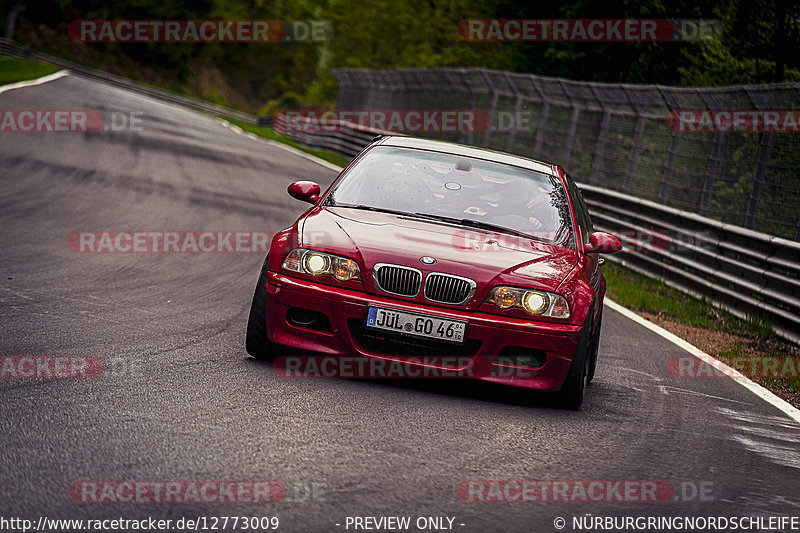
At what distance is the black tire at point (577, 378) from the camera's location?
5.96 m

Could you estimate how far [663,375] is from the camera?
25.4ft

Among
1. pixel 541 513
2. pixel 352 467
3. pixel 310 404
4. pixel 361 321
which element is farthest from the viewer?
pixel 361 321

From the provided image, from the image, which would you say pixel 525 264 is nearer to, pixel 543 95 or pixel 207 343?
pixel 207 343

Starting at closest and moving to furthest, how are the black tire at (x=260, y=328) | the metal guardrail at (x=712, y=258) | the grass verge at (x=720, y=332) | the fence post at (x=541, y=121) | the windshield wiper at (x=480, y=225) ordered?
the black tire at (x=260, y=328), the windshield wiper at (x=480, y=225), the grass verge at (x=720, y=332), the metal guardrail at (x=712, y=258), the fence post at (x=541, y=121)

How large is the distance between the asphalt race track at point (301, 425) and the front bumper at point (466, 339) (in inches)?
8.0

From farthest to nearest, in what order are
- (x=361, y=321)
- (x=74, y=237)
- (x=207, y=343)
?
(x=74, y=237) → (x=207, y=343) → (x=361, y=321)

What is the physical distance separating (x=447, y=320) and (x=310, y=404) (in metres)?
0.90

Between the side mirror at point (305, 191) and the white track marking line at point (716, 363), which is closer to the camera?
the side mirror at point (305, 191)

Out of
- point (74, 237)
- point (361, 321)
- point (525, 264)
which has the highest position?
point (525, 264)

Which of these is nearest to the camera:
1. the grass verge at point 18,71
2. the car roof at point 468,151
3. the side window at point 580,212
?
the side window at point 580,212

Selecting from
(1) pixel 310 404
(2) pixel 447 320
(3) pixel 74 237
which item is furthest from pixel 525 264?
(3) pixel 74 237

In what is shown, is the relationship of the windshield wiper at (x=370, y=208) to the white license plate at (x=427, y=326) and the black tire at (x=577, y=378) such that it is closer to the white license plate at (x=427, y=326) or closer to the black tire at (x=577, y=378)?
the white license plate at (x=427, y=326)

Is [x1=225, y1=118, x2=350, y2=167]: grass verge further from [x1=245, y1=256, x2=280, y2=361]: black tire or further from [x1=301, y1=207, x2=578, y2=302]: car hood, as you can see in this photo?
[x1=245, y1=256, x2=280, y2=361]: black tire

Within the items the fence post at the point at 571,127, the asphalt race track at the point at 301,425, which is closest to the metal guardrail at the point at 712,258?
the asphalt race track at the point at 301,425
